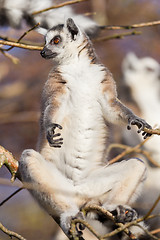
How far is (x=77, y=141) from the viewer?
9.98 feet

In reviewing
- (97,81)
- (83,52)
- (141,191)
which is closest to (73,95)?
(97,81)

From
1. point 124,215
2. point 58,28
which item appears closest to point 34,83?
point 58,28

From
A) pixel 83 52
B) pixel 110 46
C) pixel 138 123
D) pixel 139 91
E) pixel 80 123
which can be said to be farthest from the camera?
pixel 110 46

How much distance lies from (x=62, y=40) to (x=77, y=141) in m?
0.78

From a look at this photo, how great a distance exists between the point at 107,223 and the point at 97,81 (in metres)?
0.97

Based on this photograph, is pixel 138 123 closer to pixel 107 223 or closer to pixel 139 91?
pixel 107 223

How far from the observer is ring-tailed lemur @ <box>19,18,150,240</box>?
277 cm

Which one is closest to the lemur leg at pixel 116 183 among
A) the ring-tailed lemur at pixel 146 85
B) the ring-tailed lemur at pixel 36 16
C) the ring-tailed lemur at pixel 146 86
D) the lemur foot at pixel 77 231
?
the lemur foot at pixel 77 231

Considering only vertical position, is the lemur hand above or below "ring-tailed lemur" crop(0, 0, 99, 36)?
below

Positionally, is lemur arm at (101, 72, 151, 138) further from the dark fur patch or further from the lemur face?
the dark fur patch

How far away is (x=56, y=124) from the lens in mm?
Answer: 2805

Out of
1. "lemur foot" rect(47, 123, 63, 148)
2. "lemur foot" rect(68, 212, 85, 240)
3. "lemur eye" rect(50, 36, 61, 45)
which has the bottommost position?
"lemur foot" rect(68, 212, 85, 240)

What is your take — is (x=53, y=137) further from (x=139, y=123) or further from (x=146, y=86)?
(x=146, y=86)

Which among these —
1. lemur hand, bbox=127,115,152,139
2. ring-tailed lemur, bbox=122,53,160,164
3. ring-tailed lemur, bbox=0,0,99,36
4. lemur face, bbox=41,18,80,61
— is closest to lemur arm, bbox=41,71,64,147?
lemur face, bbox=41,18,80,61
